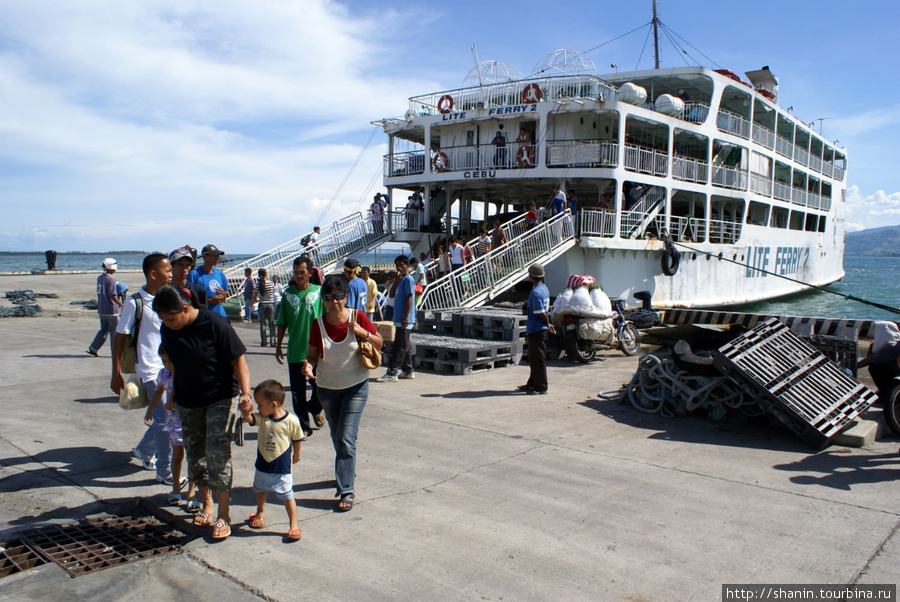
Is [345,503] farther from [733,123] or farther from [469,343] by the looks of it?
[733,123]

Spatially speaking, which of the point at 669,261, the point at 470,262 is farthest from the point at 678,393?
the point at 669,261

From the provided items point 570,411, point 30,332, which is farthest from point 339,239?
point 570,411

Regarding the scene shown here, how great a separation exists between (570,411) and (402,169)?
1667cm

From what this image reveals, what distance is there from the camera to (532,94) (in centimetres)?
1992

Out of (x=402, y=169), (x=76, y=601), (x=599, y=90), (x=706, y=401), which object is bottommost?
(x=76, y=601)

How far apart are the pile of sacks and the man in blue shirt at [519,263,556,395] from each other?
2515mm

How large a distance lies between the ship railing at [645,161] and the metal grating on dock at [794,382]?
43.7ft

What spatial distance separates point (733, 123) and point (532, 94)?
32.2 feet

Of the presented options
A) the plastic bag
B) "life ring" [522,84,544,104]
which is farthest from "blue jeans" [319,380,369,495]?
"life ring" [522,84,544,104]

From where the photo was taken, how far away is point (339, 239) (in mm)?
22047

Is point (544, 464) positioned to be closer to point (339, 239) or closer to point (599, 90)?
point (339, 239)

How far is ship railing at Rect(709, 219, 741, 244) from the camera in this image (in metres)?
24.4

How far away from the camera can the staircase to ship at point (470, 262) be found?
14.3m

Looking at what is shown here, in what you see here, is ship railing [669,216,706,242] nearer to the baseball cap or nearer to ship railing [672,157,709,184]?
ship railing [672,157,709,184]
